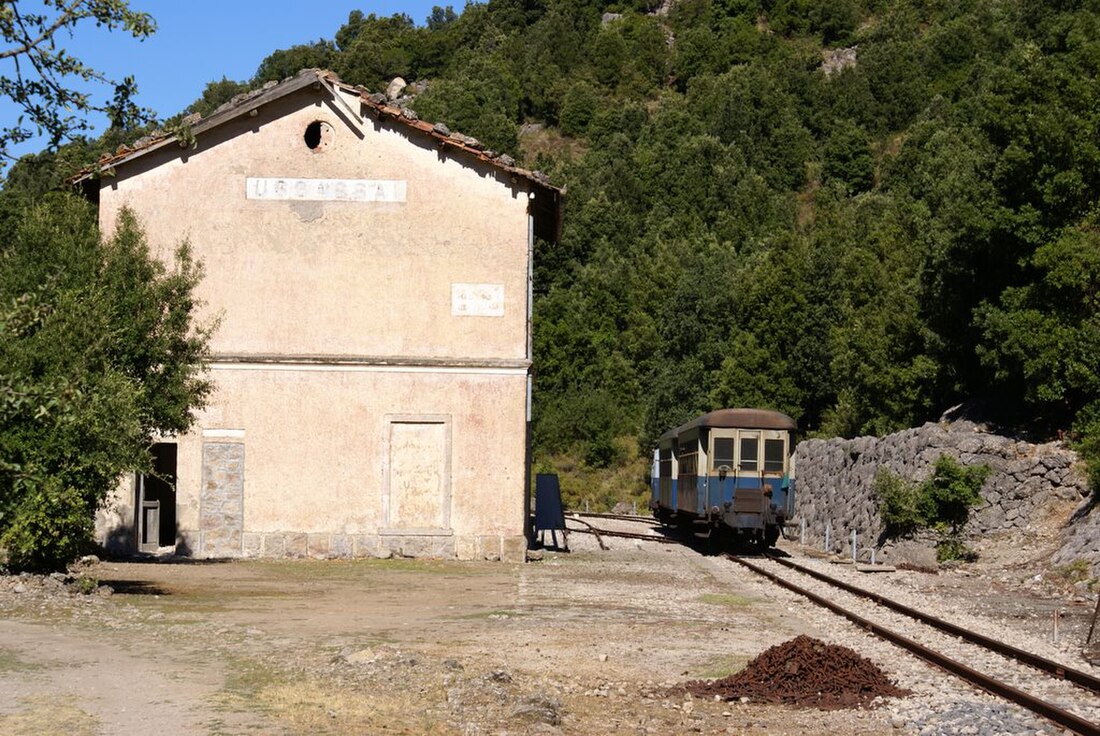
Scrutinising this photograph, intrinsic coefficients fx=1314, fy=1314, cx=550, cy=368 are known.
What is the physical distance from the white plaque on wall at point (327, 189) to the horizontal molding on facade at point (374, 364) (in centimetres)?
320

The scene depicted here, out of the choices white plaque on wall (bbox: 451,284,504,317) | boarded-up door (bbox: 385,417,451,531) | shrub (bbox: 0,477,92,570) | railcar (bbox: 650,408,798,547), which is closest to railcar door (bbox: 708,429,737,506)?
railcar (bbox: 650,408,798,547)

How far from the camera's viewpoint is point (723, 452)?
29016mm

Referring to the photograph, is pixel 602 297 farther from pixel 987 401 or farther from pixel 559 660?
pixel 559 660

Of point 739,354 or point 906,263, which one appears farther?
point 739,354

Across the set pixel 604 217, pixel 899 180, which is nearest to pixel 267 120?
pixel 604 217

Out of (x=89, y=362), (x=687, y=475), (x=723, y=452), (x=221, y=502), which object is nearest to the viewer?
(x=89, y=362)

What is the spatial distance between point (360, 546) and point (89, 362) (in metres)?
7.80

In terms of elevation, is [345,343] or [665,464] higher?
[345,343]

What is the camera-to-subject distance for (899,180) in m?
99.9

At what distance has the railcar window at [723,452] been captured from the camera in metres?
29.0

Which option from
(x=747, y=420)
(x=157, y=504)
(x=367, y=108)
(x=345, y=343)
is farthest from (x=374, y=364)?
(x=747, y=420)

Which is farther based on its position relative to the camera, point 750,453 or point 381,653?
point 750,453

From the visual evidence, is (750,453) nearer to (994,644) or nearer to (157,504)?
(157,504)

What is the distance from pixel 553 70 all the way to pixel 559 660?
512ft
